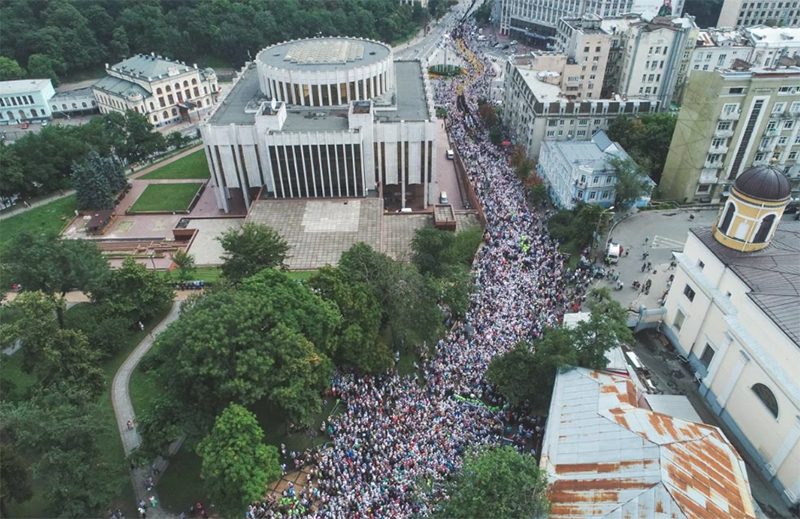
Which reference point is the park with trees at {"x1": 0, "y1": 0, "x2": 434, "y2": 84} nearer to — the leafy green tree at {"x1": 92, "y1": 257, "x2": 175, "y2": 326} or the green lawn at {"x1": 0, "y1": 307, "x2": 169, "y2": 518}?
the leafy green tree at {"x1": 92, "y1": 257, "x2": 175, "y2": 326}

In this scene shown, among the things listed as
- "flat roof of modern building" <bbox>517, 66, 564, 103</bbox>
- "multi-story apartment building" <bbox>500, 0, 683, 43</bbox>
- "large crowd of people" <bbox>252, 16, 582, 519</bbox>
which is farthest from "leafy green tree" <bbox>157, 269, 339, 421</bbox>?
"multi-story apartment building" <bbox>500, 0, 683, 43</bbox>

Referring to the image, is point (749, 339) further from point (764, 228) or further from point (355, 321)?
point (355, 321)

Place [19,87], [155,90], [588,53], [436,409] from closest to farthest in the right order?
[436,409] < [588,53] < [155,90] < [19,87]

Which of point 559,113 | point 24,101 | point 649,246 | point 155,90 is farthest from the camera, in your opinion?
point 24,101

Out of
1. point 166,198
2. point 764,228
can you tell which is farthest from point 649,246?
point 166,198

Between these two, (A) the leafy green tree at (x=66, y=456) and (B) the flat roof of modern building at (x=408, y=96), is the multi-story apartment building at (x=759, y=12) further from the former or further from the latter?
(A) the leafy green tree at (x=66, y=456)

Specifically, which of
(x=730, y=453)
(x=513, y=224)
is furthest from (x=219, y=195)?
(x=730, y=453)

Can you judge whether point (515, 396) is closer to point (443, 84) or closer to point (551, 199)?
point (551, 199)
